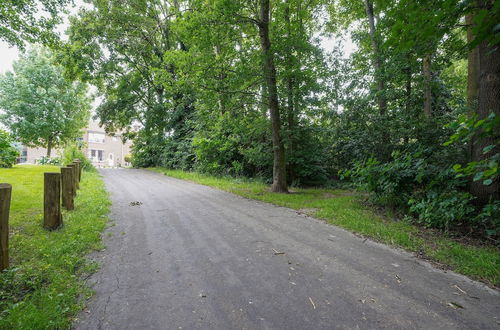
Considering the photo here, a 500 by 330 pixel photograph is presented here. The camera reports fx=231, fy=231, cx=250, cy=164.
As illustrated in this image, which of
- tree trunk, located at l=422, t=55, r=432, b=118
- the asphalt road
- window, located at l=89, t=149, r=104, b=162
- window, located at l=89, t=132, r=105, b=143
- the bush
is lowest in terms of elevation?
the asphalt road

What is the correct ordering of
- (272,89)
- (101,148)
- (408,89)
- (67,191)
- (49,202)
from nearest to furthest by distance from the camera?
(49,202), (67,191), (272,89), (408,89), (101,148)

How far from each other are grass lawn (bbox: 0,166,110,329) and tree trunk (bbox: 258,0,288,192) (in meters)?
5.88

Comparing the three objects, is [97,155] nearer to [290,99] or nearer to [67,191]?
[67,191]

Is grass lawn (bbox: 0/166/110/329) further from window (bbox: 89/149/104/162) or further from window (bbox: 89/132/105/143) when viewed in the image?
window (bbox: 89/132/105/143)

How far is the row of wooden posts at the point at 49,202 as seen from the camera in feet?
8.86

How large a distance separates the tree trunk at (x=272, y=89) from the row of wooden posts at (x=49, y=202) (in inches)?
249

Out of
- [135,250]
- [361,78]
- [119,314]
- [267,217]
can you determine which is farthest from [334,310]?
[361,78]

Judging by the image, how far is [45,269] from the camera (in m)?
2.82

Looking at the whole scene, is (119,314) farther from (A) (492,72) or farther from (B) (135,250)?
(A) (492,72)

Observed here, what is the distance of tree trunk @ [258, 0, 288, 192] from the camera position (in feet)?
27.6

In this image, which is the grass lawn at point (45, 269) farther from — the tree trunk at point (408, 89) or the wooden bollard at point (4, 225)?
the tree trunk at point (408, 89)

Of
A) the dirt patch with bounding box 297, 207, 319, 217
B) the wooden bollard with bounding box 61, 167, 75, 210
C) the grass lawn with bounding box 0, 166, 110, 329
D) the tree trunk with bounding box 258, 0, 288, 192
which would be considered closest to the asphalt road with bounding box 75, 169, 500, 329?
the grass lawn with bounding box 0, 166, 110, 329

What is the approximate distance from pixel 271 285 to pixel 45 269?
2.75 metres

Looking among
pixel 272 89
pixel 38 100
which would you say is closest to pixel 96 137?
pixel 38 100
